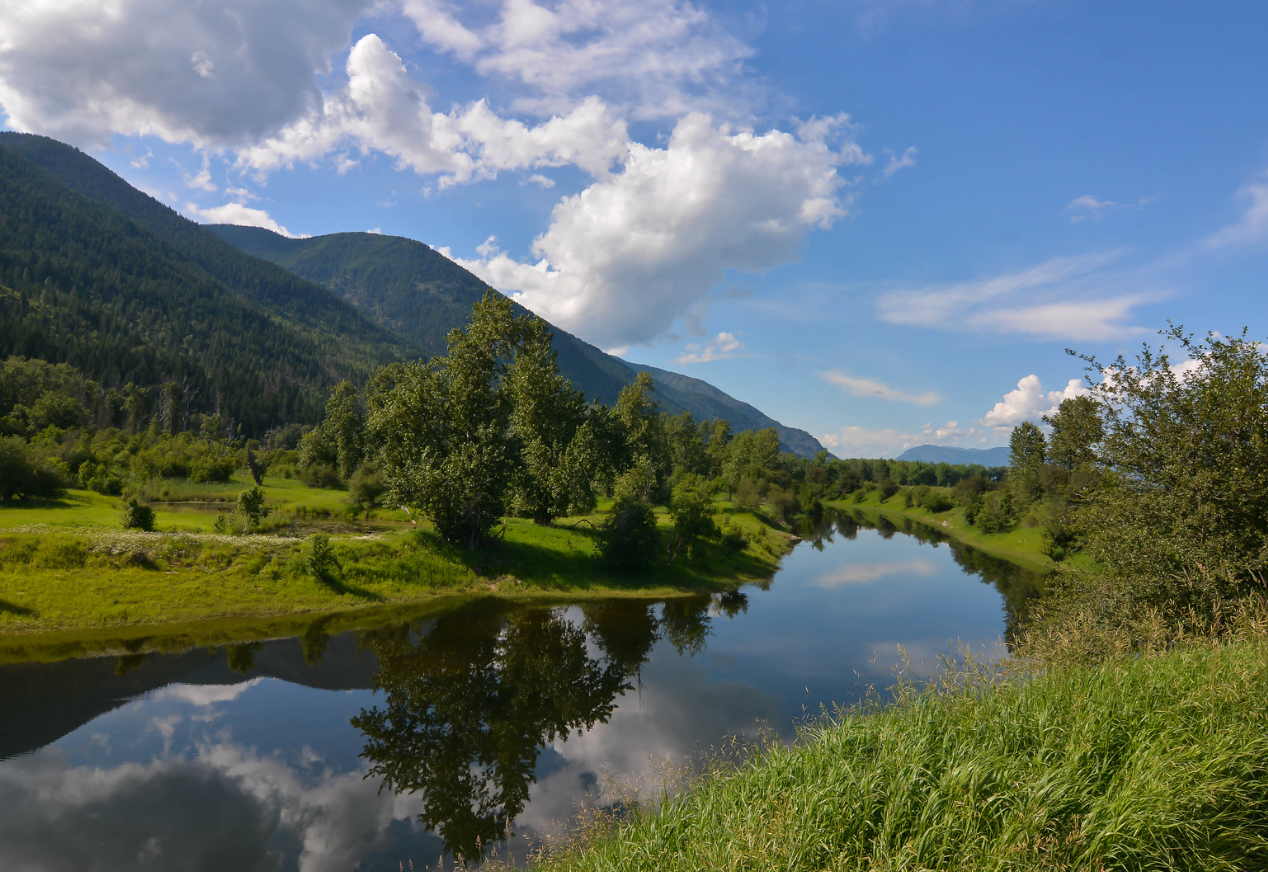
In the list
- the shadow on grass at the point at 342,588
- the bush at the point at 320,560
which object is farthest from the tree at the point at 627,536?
the bush at the point at 320,560

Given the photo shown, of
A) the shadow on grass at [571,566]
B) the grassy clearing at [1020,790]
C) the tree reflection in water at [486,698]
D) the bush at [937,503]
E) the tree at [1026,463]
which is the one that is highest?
the tree at [1026,463]

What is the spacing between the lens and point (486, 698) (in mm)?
20500

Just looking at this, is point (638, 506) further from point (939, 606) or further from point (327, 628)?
point (939, 606)

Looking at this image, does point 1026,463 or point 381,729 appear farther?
point 1026,463

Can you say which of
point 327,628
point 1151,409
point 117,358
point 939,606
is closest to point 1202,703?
point 1151,409

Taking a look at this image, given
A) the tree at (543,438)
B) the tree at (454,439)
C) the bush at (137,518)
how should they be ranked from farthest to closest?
the tree at (543,438) → the tree at (454,439) → the bush at (137,518)

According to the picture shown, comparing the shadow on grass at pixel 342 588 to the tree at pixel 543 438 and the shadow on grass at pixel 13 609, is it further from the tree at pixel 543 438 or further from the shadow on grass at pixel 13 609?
the tree at pixel 543 438

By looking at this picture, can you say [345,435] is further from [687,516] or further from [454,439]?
[687,516]

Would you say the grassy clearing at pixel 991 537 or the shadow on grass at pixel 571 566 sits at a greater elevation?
the grassy clearing at pixel 991 537

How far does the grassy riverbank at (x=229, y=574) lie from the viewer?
24.4 m

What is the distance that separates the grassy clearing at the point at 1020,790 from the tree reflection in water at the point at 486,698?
4774mm

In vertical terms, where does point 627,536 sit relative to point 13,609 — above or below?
above

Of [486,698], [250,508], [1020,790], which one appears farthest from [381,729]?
[250,508]

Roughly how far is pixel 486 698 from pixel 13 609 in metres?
21.1
